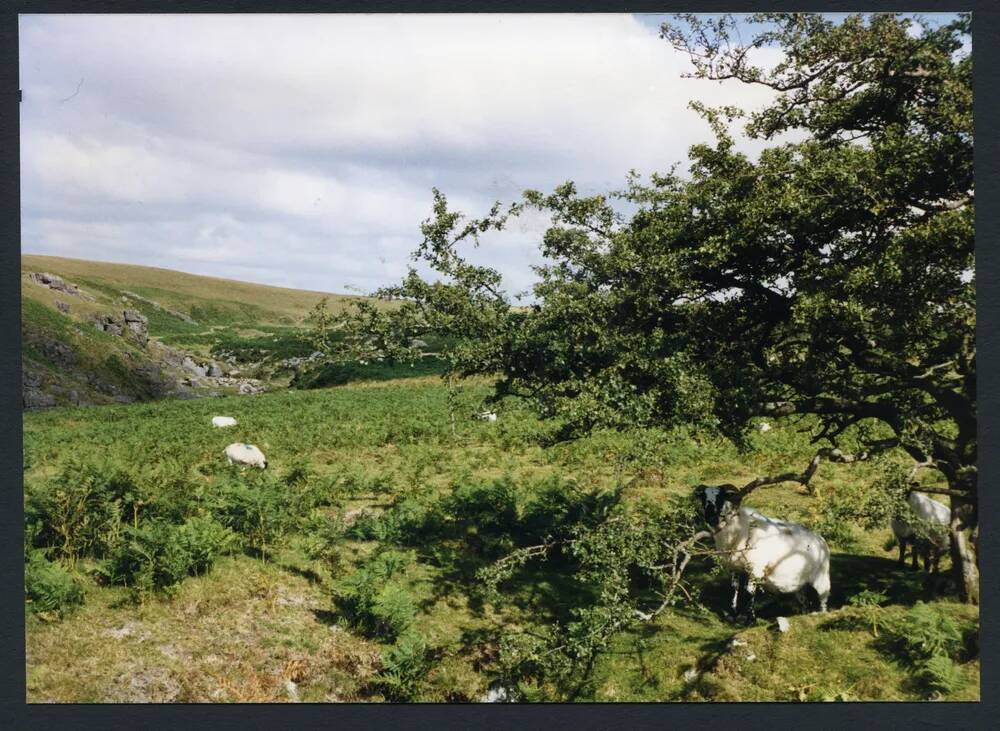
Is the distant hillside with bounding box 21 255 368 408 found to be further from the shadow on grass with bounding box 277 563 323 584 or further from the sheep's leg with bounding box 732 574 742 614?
the sheep's leg with bounding box 732 574 742 614

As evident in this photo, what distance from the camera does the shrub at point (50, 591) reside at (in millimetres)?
10656

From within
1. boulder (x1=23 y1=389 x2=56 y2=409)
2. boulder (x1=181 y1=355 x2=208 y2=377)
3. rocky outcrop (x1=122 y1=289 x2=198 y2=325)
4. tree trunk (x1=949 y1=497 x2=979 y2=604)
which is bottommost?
boulder (x1=23 y1=389 x2=56 y2=409)

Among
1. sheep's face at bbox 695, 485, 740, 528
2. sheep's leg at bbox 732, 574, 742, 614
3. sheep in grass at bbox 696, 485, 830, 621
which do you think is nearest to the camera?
sheep in grass at bbox 696, 485, 830, 621

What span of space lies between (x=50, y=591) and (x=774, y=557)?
43.9 feet

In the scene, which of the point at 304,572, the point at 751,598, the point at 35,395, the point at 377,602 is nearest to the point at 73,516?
the point at 304,572

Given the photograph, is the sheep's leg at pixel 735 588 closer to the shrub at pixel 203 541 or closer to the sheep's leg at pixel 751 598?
the sheep's leg at pixel 751 598

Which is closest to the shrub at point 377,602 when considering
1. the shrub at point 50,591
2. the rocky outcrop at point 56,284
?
the shrub at point 50,591

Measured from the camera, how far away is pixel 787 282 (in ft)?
36.2

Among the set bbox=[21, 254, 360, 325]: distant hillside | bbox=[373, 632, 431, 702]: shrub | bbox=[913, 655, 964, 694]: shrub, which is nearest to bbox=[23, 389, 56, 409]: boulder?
bbox=[373, 632, 431, 702]: shrub

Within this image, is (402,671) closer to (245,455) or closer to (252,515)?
(252,515)

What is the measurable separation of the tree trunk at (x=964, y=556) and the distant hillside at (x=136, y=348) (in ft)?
41.2

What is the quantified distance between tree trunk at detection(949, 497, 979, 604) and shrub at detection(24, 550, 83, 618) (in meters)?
16.4

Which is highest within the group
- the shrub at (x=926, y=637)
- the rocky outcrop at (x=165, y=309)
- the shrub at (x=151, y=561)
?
the rocky outcrop at (x=165, y=309)

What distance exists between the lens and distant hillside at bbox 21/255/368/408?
1594 inches
